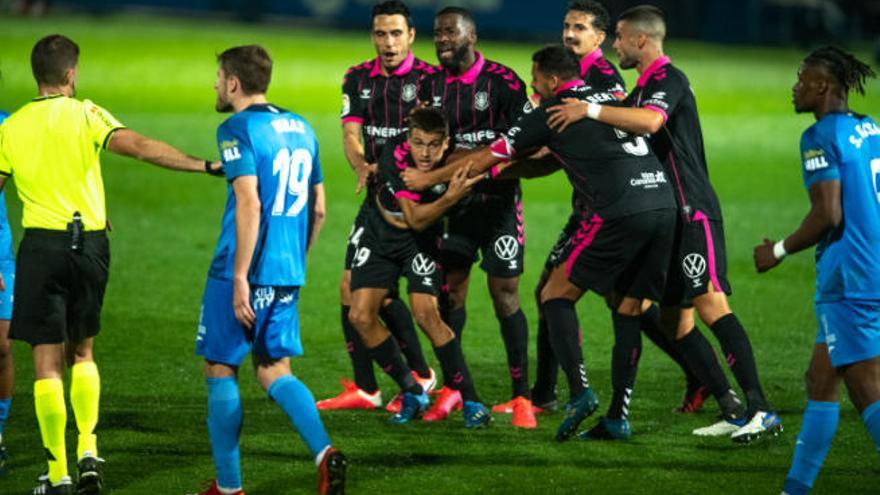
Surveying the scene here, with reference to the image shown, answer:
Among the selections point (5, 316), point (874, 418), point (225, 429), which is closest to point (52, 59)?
point (5, 316)

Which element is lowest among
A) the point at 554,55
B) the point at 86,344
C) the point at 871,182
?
the point at 86,344

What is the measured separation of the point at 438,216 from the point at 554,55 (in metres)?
1.12

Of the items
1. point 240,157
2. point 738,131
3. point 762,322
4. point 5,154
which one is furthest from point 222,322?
point 738,131

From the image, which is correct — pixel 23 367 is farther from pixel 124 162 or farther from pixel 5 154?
pixel 124 162

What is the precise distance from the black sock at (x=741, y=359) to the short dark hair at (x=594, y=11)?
1.94 m

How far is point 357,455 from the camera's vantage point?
7.70m

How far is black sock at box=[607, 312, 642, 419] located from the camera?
802cm

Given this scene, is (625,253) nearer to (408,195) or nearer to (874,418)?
(408,195)

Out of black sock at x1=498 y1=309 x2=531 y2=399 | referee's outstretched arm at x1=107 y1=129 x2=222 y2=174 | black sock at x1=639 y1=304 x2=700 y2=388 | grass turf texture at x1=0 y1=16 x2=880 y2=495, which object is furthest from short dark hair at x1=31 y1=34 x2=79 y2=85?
black sock at x1=639 y1=304 x2=700 y2=388

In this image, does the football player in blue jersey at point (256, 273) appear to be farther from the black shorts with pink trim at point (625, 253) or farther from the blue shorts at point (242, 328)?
the black shorts with pink trim at point (625, 253)

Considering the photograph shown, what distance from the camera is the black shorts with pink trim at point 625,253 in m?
7.84

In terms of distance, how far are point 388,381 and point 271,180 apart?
11.0 ft

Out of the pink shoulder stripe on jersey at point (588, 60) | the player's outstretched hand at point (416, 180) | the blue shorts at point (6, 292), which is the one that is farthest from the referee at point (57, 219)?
the pink shoulder stripe on jersey at point (588, 60)

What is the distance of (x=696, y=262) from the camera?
8211 millimetres
